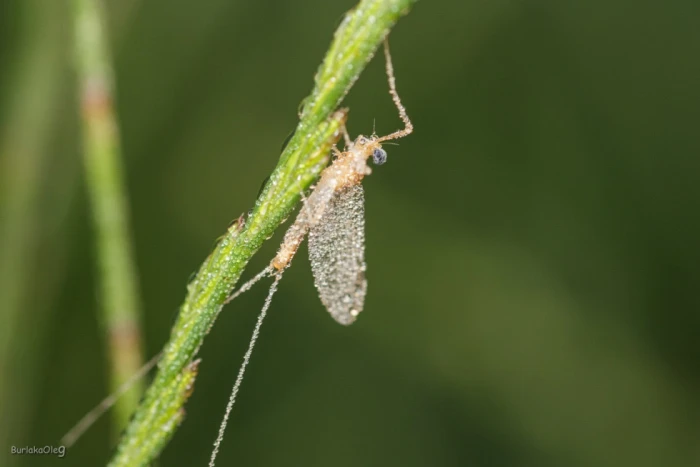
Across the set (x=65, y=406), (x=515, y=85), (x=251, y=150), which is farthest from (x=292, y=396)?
(x=515, y=85)

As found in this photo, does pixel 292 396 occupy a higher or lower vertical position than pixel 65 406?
lower

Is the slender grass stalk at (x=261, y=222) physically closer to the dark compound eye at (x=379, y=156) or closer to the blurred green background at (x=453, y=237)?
the dark compound eye at (x=379, y=156)

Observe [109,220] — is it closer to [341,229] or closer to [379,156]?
[341,229]

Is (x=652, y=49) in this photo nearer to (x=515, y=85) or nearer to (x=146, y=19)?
(x=515, y=85)

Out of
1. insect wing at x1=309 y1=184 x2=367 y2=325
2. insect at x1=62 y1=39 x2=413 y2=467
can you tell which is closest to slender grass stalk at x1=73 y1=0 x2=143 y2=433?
insect at x1=62 y1=39 x2=413 y2=467

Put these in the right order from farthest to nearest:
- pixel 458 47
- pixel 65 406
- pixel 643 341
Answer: pixel 458 47 < pixel 643 341 < pixel 65 406

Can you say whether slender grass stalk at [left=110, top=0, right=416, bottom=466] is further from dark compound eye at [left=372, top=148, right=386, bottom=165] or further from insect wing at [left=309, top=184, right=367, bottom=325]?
dark compound eye at [left=372, top=148, right=386, bottom=165]

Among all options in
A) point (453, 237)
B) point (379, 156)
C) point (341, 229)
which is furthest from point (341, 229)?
point (453, 237)
